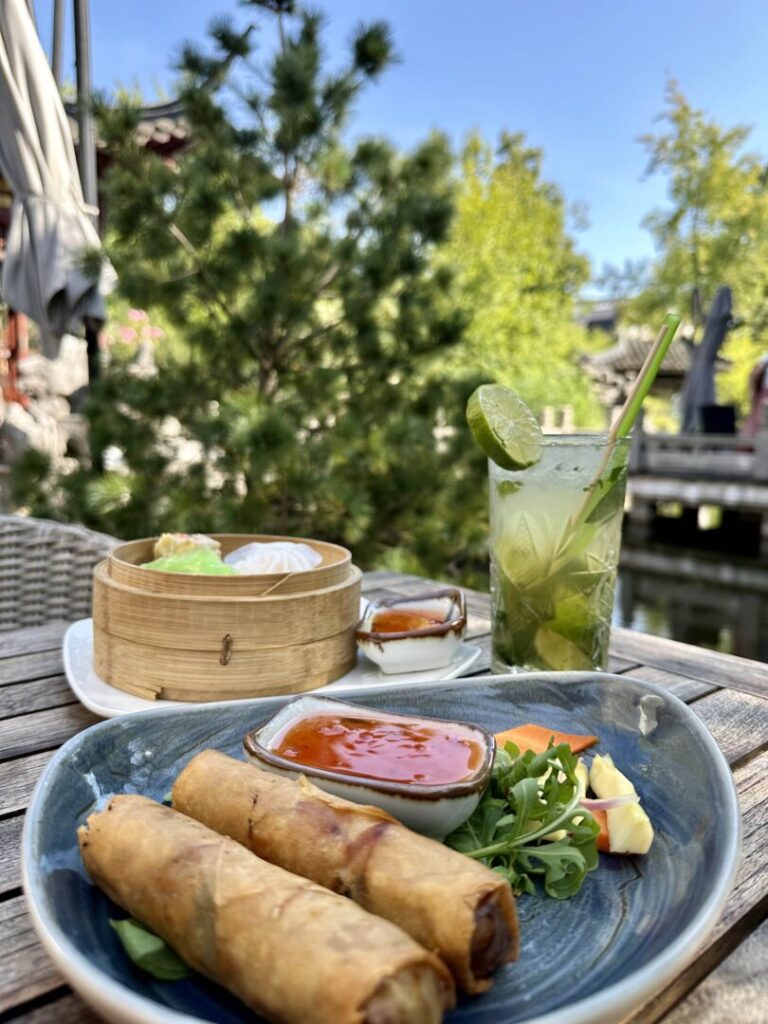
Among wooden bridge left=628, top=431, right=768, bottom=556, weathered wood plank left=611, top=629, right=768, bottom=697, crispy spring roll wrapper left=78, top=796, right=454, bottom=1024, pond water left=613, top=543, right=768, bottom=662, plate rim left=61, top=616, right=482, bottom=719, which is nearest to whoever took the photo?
crispy spring roll wrapper left=78, top=796, right=454, bottom=1024

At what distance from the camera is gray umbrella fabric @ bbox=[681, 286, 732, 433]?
52.6ft

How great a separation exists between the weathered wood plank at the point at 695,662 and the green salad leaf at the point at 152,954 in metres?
1.31

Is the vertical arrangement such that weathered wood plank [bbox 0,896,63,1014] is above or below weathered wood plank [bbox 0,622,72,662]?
above

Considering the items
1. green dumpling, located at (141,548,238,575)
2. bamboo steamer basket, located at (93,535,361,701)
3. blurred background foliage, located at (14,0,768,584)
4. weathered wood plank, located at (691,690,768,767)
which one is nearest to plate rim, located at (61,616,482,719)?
bamboo steamer basket, located at (93,535,361,701)

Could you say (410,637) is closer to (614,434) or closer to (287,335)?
(614,434)

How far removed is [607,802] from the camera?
91 cm

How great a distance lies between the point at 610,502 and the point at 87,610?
5.87 ft

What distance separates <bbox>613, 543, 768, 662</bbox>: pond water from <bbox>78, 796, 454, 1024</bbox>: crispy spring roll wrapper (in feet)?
22.1

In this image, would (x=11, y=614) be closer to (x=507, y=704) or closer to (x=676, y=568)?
(x=507, y=704)

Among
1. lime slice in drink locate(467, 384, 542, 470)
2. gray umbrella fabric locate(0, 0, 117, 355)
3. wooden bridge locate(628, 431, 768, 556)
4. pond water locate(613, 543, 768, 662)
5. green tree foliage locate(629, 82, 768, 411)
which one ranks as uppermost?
green tree foliage locate(629, 82, 768, 411)

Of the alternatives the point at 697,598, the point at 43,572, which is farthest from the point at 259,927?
the point at 697,598

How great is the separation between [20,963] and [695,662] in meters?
1.54

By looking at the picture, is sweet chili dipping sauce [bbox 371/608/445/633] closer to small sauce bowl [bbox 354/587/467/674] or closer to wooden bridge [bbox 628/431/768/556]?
small sauce bowl [bbox 354/587/467/674]

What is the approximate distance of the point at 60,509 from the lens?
4.48 metres
